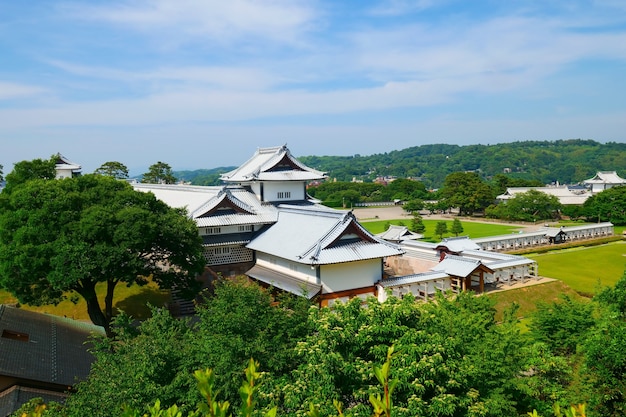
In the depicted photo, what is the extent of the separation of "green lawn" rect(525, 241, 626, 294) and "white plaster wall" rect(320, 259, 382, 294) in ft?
53.9

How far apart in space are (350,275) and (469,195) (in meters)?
58.4

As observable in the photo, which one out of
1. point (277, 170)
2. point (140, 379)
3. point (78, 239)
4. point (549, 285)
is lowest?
point (549, 285)

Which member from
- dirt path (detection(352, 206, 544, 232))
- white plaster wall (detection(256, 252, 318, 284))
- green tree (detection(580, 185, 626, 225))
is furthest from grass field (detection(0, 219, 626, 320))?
green tree (detection(580, 185, 626, 225))

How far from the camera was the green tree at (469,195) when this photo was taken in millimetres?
76062

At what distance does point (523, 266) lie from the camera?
32125 millimetres

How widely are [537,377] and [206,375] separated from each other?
11994 mm

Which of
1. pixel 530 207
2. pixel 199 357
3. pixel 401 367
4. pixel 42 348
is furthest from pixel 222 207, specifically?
pixel 530 207

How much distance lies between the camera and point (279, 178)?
102ft

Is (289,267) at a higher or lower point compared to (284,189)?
lower

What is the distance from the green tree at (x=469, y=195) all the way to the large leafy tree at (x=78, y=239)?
62.9 meters

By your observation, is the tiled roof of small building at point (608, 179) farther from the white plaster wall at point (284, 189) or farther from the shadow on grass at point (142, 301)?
the shadow on grass at point (142, 301)

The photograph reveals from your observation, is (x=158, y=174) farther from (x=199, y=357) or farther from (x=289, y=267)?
(x=199, y=357)

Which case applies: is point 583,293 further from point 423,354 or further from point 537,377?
point 423,354

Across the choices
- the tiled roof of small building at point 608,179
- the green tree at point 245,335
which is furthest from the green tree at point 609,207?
the green tree at point 245,335
